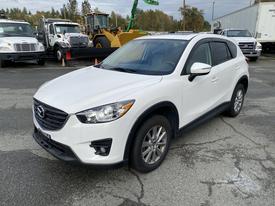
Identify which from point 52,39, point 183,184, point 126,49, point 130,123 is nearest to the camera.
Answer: point 130,123

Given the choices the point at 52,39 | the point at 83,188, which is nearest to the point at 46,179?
the point at 83,188

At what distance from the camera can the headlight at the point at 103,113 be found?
9.77 feet

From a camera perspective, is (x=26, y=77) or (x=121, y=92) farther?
(x=26, y=77)

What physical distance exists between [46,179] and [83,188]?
514 millimetres

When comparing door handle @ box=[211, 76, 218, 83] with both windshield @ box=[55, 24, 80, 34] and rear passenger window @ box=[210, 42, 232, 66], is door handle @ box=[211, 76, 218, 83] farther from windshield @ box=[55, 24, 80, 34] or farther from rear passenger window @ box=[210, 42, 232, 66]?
windshield @ box=[55, 24, 80, 34]

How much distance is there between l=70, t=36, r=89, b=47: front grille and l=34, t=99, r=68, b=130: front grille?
12.3 metres

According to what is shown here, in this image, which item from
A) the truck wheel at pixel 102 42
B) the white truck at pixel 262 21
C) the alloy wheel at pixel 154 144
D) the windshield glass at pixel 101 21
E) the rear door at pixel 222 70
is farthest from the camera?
the white truck at pixel 262 21

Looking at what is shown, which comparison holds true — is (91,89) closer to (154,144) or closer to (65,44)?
(154,144)

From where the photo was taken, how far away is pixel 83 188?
3301 millimetres

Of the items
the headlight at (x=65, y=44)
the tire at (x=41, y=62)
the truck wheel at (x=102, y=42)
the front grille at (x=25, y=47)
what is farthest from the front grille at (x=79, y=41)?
the front grille at (x=25, y=47)

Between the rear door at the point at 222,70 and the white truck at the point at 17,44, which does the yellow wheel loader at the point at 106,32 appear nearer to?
the white truck at the point at 17,44

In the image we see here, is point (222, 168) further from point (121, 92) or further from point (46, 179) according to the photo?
point (46, 179)

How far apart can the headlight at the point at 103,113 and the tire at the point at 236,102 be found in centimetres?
325

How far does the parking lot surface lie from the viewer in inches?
123
